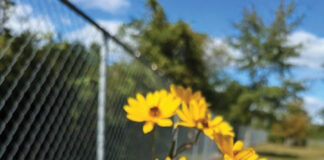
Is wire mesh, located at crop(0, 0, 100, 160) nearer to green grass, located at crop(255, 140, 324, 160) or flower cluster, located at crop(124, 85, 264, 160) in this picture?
flower cluster, located at crop(124, 85, 264, 160)

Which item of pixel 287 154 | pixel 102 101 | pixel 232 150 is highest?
pixel 287 154

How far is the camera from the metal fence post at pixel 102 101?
2.31 metres

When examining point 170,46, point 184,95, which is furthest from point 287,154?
point 184,95

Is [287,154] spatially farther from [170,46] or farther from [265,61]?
[170,46]

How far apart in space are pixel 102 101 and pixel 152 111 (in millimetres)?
1439

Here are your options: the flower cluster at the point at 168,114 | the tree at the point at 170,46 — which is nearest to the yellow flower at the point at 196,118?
the flower cluster at the point at 168,114

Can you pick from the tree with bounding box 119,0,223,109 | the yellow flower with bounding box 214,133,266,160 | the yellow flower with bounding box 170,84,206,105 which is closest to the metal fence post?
the yellow flower with bounding box 170,84,206,105

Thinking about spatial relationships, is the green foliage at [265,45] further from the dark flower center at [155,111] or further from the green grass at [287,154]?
the dark flower center at [155,111]

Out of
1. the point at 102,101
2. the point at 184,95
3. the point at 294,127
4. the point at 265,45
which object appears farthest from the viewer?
the point at 294,127

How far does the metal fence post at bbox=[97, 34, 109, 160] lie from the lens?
2312 millimetres

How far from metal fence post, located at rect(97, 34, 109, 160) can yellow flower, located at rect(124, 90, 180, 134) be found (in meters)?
1.36

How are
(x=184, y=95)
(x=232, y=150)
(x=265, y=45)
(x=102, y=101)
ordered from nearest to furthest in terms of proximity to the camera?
(x=232, y=150) → (x=184, y=95) → (x=102, y=101) → (x=265, y=45)

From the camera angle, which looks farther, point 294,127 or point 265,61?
point 294,127

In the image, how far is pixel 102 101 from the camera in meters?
2.37
